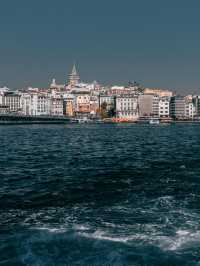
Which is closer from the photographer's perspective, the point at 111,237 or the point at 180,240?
the point at 180,240

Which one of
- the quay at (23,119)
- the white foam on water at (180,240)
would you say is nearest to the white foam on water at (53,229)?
the white foam on water at (180,240)

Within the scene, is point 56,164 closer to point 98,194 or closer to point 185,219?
point 98,194

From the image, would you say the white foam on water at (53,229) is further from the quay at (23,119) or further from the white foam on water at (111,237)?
the quay at (23,119)

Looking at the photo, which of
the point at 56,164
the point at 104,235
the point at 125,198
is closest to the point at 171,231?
the point at 104,235

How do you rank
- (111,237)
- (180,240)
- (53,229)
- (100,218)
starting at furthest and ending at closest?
(100,218)
(53,229)
(111,237)
(180,240)

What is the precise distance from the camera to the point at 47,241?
12.4m

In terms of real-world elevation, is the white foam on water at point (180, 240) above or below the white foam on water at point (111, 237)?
below

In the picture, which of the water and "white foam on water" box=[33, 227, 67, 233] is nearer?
the water

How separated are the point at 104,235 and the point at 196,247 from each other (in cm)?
260

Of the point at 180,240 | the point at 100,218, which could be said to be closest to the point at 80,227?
the point at 100,218

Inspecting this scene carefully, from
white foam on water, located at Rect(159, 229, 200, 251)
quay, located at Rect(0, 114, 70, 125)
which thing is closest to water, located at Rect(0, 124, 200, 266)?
white foam on water, located at Rect(159, 229, 200, 251)

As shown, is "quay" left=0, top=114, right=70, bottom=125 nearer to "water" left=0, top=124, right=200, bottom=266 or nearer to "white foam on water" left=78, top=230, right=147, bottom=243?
"water" left=0, top=124, right=200, bottom=266

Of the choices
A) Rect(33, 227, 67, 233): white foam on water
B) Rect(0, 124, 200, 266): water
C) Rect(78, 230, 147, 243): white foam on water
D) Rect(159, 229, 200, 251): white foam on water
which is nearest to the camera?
Rect(0, 124, 200, 266): water

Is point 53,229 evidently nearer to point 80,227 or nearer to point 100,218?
point 80,227
